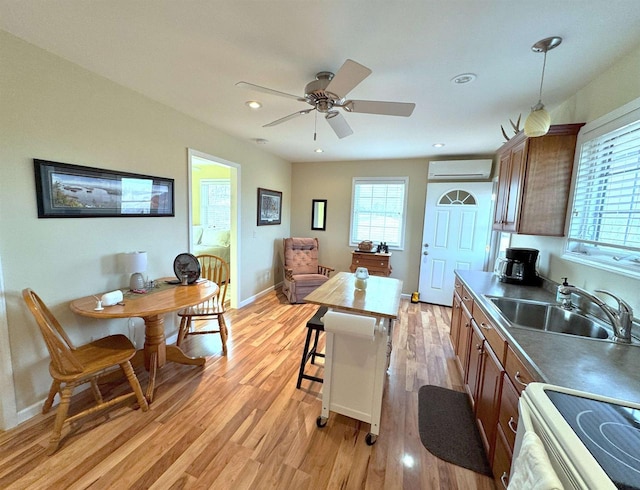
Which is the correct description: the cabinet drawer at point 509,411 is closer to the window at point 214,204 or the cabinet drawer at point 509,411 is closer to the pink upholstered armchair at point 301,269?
the pink upholstered armchair at point 301,269

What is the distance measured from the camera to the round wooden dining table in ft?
6.27

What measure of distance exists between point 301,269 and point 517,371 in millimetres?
3838

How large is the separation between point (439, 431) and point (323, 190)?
14.2 ft

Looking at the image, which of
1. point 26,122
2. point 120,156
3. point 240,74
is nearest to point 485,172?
point 240,74

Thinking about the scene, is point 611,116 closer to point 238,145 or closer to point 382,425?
point 382,425

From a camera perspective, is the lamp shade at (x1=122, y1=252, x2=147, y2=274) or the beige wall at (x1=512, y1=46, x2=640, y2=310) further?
the lamp shade at (x1=122, y1=252, x2=147, y2=274)

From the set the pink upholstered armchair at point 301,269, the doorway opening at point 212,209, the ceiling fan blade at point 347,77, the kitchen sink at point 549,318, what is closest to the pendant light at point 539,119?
the ceiling fan blade at point 347,77

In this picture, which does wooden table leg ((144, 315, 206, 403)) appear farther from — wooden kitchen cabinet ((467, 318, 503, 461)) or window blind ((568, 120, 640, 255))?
window blind ((568, 120, 640, 255))

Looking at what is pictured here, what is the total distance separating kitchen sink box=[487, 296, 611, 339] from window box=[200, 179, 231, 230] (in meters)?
5.27

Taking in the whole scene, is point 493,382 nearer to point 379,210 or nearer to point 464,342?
point 464,342

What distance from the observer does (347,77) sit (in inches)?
60.4

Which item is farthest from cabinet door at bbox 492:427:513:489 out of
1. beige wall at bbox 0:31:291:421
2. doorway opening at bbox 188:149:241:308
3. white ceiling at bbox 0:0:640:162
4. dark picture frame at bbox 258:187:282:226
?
doorway opening at bbox 188:149:241:308

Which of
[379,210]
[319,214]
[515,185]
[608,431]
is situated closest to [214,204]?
[319,214]

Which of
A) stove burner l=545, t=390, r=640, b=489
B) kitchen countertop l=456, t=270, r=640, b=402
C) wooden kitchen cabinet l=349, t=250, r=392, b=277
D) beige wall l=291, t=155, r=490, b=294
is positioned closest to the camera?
stove burner l=545, t=390, r=640, b=489
